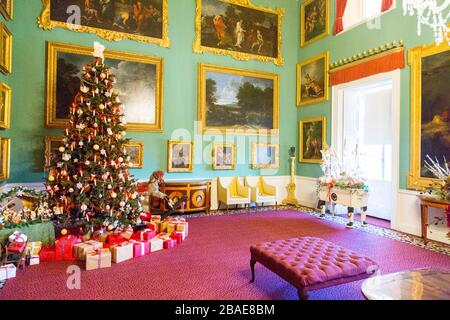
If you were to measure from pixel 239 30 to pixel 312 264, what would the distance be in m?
7.85

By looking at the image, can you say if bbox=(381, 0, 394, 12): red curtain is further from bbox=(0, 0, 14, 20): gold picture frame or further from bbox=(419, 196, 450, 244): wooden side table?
bbox=(0, 0, 14, 20): gold picture frame

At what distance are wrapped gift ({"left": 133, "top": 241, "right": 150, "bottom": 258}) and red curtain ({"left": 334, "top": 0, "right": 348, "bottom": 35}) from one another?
759 centimetres

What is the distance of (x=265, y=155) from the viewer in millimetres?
9180

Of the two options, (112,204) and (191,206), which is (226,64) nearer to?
(191,206)

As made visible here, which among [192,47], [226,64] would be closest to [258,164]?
[226,64]

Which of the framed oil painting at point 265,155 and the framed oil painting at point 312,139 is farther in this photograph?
the framed oil painting at point 265,155

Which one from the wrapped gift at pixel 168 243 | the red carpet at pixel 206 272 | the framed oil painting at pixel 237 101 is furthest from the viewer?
the framed oil painting at pixel 237 101

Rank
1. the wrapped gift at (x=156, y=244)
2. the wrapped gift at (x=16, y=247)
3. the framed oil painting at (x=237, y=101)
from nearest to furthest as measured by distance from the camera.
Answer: the wrapped gift at (x=16, y=247) → the wrapped gift at (x=156, y=244) → the framed oil painting at (x=237, y=101)

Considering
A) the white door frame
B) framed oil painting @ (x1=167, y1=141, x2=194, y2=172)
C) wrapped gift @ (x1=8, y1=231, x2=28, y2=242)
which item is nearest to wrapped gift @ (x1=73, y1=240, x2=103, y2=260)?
wrapped gift @ (x1=8, y1=231, x2=28, y2=242)

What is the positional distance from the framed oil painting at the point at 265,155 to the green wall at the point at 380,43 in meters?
1.03

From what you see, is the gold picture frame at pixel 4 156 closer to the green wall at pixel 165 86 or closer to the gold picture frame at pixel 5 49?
the green wall at pixel 165 86

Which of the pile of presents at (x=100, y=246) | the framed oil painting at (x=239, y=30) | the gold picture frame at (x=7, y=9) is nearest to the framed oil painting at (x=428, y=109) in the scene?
the framed oil painting at (x=239, y=30)

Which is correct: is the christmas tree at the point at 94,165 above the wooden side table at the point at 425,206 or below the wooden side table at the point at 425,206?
above

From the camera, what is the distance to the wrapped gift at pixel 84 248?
172 inches
